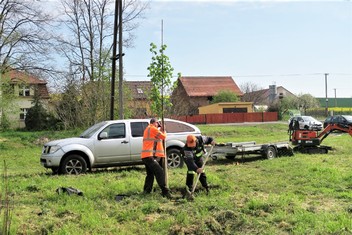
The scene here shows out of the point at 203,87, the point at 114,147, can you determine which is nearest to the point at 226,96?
the point at 203,87

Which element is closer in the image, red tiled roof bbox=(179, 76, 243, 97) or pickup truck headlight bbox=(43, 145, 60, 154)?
pickup truck headlight bbox=(43, 145, 60, 154)

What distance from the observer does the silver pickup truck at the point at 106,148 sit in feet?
38.8

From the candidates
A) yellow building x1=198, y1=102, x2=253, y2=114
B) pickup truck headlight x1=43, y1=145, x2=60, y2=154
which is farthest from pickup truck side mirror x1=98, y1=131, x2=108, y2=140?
yellow building x1=198, y1=102, x2=253, y2=114

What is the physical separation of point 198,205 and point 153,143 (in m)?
2.09

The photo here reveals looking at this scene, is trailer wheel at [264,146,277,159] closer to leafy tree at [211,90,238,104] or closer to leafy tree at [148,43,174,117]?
leafy tree at [148,43,174,117]

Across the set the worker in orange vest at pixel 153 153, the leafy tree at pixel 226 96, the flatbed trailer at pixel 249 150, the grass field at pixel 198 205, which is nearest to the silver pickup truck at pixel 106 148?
the grass field at pixel 198 205

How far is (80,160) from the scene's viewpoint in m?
12.0

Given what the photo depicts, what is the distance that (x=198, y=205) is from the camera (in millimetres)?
7398

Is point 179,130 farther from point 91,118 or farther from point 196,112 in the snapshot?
point 196,112

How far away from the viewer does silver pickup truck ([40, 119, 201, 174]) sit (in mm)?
11812

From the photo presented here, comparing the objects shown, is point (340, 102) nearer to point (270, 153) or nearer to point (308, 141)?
point (308, 141)

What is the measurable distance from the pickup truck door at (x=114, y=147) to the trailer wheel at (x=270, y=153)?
17.7 ft

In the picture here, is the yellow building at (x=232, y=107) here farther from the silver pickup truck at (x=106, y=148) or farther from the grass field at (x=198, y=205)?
the grass field at (x=198, y=205)

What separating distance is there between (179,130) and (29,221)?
7.30m
